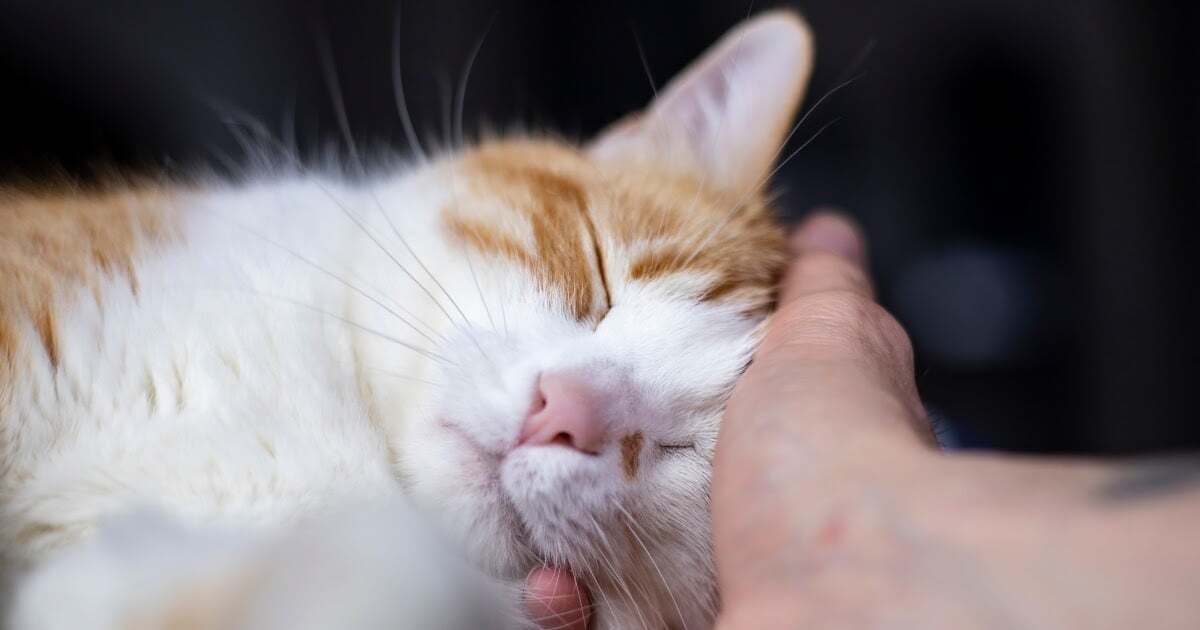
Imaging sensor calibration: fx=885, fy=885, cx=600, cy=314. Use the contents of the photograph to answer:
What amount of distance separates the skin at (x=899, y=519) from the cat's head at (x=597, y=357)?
0.07 metres

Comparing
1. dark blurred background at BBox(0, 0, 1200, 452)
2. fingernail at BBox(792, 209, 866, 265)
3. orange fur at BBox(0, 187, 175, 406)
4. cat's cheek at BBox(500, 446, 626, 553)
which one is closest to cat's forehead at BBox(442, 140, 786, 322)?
fingernail at BBox(792, 209, 866, 265)

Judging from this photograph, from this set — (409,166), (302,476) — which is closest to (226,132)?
(409,166)

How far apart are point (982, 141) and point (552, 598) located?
8.49 ft

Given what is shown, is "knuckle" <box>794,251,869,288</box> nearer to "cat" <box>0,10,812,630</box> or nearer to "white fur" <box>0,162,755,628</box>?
"cat" <box>0,10,812,630</box>

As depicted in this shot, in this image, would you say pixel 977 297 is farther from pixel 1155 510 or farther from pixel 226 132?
pixel 1155 510

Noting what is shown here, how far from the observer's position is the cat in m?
0.71

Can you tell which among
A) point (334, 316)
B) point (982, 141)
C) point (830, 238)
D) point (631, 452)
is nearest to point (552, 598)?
point (631, 452)

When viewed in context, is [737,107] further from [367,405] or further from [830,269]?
[367,405]

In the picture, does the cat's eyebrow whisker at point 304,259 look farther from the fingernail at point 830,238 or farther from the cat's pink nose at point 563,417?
the fingernail at point 830,238

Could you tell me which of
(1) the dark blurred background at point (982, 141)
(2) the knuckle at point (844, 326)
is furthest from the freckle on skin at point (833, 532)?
(1) the dark blurred background at point (982, 141)

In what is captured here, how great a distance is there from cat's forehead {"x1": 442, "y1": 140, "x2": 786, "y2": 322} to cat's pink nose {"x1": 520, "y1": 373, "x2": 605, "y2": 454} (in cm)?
17

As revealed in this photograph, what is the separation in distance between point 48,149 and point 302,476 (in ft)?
5.56

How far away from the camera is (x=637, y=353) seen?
988 millimetres

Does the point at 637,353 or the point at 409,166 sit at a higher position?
the point at 409,166
